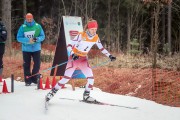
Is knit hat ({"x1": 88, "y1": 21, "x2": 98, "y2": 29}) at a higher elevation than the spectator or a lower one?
higher

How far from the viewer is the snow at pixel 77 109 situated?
728 cm

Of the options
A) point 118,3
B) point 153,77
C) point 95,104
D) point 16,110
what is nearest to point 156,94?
point 153,77

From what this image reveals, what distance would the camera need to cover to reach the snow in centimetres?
728

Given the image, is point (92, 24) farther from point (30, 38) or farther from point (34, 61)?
point (34, 61)

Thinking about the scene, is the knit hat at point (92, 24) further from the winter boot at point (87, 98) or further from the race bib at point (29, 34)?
the race bib at point (29, 34)

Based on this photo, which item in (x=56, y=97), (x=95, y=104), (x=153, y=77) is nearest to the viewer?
(x=95, y=104)

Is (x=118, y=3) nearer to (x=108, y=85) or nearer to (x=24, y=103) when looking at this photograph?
(x=108, y=85)

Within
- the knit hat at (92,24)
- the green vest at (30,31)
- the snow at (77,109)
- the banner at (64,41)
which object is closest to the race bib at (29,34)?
the green vest at (30,31)

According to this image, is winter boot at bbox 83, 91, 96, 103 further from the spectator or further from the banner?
the spectator

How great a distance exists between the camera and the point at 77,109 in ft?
26.1

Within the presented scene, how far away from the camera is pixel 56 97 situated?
948 cm

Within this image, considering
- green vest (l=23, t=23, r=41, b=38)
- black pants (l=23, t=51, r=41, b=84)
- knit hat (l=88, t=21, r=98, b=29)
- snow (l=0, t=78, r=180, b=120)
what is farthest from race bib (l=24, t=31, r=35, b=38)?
knit hat (l=88, t=21, r=98, b=29)

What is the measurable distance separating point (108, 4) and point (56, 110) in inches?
1050

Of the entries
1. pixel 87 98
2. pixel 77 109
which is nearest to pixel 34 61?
pixel 87 98
